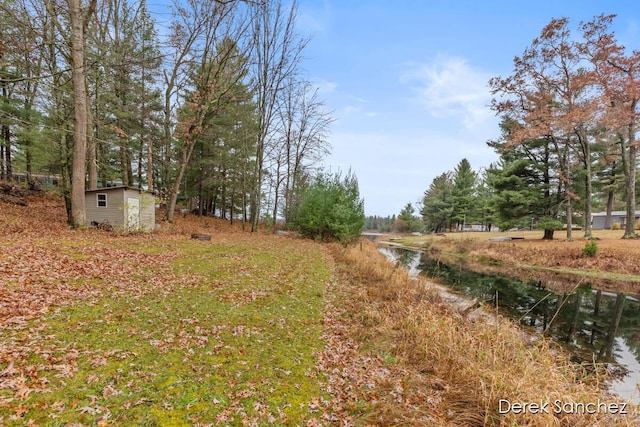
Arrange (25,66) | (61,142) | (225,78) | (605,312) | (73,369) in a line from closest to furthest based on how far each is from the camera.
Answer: (73,369) < (605,312) < (25,66) < (61,142) < (225,78)

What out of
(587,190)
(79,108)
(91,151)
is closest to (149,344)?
(79,108)

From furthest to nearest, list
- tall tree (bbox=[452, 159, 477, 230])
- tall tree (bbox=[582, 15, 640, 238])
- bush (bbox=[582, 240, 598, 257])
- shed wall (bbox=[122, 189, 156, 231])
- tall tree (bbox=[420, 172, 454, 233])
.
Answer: tall tree (bbox=[420, 172, 454, 233]) < tall tree (bbox=[452, 159, 477, 230]) < tall tree (bbox=[582, 15, 640, 238]) < bush (bbox=[582, 240, 598, 257]) < shed wall (bbox=[122, 189, 156, 231])

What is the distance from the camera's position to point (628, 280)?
488 inches

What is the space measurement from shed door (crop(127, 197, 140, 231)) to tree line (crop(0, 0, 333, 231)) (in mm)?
2073

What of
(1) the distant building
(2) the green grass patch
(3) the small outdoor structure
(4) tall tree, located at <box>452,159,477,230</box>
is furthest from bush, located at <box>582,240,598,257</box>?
(1) the distant building

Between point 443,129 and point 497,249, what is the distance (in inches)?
370

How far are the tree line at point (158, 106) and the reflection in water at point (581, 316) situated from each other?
15.2 m

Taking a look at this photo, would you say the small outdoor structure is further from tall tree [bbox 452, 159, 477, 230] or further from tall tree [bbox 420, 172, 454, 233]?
tall tree [bbox 452, 159, 477, 230]

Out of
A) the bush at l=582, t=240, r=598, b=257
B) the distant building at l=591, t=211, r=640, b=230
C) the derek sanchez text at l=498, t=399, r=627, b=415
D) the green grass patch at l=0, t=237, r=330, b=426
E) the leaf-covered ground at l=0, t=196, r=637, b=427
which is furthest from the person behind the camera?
the distant building at l=591, t=211, r=640, b=230

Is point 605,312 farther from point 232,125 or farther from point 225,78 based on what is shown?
point 232,125

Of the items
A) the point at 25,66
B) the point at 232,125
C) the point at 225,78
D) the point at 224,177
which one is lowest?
the point at 224,177

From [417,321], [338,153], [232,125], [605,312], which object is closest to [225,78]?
[232,125]

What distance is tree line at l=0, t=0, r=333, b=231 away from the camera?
11688 millimetres

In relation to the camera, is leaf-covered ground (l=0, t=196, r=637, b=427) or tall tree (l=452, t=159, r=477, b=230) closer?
leaf-covered ground (l=0, t=196, r=637, b=427)
